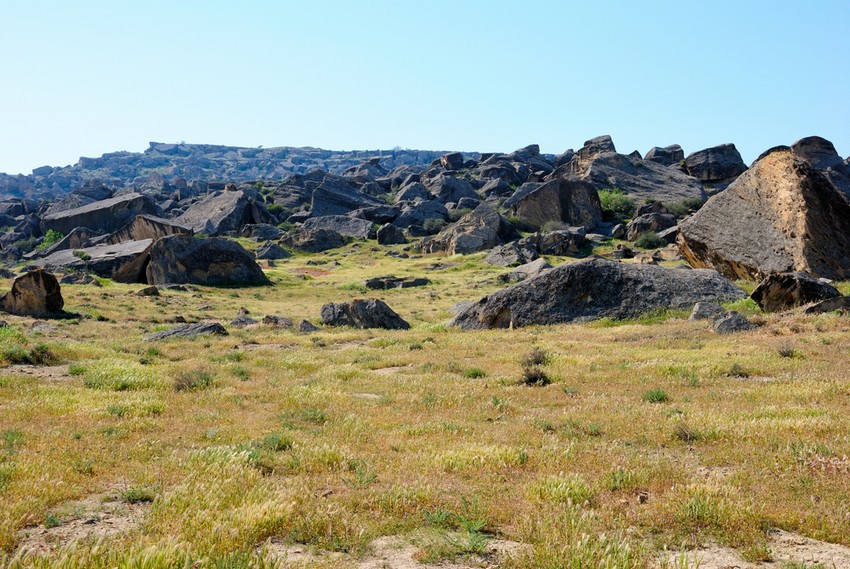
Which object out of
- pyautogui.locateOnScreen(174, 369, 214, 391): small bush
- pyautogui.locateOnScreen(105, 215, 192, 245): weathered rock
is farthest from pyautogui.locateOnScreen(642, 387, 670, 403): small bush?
pyautogui.locateOnScreen(105, 215, 192, 245): weathered rock

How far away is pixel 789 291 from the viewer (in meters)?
23.6

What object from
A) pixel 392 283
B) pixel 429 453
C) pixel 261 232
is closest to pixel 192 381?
pixel 429 453

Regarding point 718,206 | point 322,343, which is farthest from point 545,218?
point 322,343

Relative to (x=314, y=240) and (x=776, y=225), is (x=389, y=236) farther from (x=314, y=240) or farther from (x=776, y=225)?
(x=776, y=225)

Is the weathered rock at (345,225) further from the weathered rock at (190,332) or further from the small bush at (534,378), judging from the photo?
the small bush at (534,378)

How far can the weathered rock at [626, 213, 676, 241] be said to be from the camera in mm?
80375

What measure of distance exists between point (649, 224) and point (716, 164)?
179 feet

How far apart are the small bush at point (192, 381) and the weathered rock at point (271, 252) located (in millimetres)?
70411

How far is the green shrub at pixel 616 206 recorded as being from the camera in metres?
98.9

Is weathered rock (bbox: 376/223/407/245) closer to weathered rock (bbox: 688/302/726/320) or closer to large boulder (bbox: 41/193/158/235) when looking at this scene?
large boulder (bbox: 41/193/158/235)

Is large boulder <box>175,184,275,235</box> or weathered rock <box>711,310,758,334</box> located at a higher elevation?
large boulder <box>175,184,275,235</box>

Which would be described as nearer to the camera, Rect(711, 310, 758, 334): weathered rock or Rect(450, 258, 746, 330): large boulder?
Rect(711, 310, 758, 334): weathered rock

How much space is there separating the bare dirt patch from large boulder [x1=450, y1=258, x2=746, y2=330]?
894 inches

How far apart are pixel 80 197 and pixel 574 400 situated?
6057 inches
